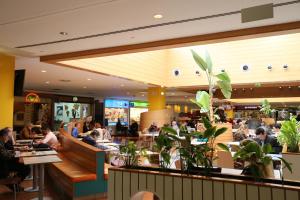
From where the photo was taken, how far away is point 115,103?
887 inches

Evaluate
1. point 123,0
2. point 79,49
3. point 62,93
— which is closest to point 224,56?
point 79,49

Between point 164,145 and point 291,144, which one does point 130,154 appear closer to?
point 164,145

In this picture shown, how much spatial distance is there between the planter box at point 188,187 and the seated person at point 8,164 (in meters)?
2.75

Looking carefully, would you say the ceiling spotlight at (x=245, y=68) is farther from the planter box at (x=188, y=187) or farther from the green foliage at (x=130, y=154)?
the planter box at (x=188, y=187)

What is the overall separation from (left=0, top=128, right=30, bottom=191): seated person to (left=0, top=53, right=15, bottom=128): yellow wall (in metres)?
0.73

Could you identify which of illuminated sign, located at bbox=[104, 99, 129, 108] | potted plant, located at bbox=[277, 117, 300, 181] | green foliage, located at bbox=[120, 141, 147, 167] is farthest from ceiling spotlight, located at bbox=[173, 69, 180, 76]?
illuminated sign, located at bbox=[104, 99, 129, 108]

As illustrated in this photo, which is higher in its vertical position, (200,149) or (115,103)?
(115,103)

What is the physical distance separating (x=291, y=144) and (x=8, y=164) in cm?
507

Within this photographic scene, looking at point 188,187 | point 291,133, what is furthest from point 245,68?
point 188,187

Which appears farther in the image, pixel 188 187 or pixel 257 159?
pixel 188 187

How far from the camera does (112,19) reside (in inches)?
175

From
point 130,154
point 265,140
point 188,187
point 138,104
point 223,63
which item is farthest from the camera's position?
point 138,104

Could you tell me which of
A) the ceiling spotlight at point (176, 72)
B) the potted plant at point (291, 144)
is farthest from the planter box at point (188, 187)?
the ceiling spotlight at point (176, 72)

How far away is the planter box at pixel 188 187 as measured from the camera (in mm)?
2432
